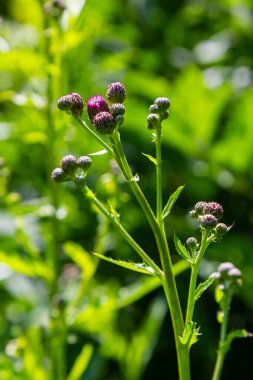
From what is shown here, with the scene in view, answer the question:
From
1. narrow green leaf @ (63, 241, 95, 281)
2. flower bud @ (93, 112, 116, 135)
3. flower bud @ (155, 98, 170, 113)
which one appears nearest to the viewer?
flower bud @ (93, 112, 116, 135)

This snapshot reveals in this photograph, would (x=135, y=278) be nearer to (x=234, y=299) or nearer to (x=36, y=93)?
(x=234, y=299)

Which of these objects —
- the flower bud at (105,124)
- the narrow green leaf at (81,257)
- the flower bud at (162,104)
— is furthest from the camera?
the narrow green leaf at (81,257)

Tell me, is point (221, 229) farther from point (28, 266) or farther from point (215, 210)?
point (28, 266)

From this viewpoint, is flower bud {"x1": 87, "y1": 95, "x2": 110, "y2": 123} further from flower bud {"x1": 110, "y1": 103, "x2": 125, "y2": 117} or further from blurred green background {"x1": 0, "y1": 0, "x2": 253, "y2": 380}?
blurred green background {"x1": 0, "y1": 0, "x2": 253, "y2": 380}

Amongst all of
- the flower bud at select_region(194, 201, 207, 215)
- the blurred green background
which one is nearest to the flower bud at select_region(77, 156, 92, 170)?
the flower bud at select_region(194, 201, 207, 215)

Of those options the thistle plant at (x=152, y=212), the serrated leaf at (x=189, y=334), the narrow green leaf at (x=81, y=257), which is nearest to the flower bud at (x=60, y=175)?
the thistle plant at (x=152, y=212)

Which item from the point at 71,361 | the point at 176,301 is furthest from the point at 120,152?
the point at 71,361

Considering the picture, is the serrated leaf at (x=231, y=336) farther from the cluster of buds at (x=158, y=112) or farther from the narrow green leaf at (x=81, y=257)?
the narrow green leaf at (x=81, y=257)
